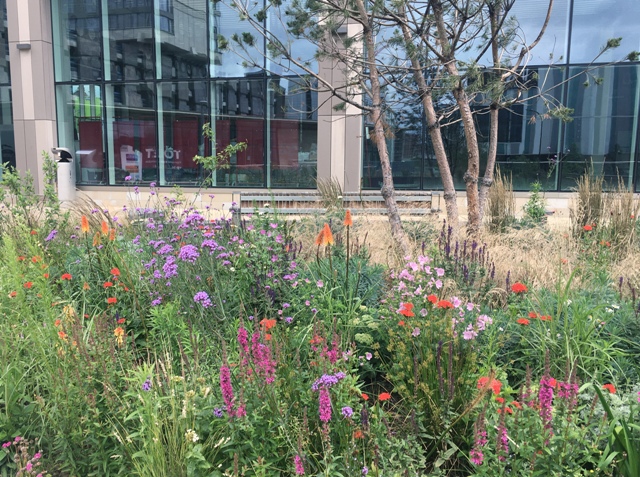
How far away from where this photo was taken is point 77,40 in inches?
537

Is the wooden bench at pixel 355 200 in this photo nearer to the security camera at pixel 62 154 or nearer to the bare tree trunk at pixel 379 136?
the bare tree trunk at pixel 379 136

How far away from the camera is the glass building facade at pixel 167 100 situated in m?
12.8

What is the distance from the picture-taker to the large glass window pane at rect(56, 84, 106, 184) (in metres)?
13.7

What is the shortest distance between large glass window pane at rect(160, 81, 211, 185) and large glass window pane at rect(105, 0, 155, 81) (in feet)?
2.74

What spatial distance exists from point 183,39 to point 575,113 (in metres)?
9.56

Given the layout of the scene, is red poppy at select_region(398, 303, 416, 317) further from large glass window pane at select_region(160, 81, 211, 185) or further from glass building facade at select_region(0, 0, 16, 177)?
glass building facade at select_region(0, 0, 16, 177)

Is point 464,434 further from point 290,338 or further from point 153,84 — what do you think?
point 153,84

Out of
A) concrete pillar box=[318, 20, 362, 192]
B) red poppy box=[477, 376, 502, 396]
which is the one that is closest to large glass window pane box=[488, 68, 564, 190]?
concrete pillar box=[318, 20, 362, 192]

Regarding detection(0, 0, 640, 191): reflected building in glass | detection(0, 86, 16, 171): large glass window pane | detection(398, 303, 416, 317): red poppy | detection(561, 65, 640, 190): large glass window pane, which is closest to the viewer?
detection(398, 303, 416, 317): red poppy

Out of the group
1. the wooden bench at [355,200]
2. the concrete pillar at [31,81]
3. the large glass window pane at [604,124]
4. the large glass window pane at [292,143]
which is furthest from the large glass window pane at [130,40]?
the large glass window pane at [604,124]

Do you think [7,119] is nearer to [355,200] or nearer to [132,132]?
[132,132]

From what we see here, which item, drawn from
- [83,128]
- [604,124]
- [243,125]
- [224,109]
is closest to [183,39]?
[224,109]

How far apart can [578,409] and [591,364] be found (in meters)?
0.70

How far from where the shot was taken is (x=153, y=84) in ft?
43.4
